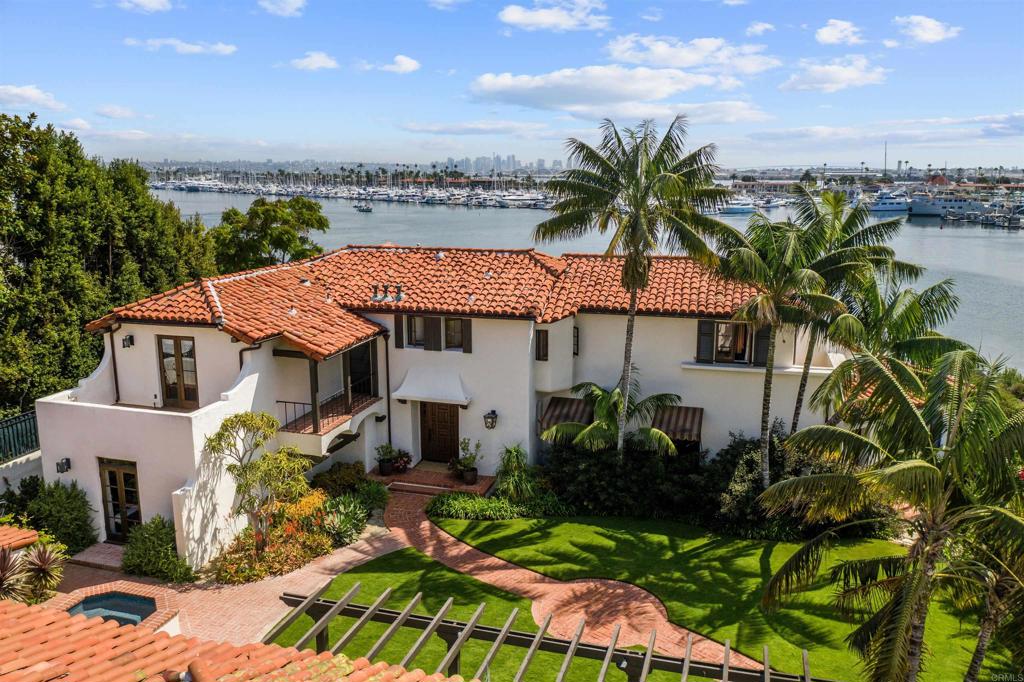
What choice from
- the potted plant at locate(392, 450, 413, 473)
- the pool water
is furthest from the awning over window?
the pool water

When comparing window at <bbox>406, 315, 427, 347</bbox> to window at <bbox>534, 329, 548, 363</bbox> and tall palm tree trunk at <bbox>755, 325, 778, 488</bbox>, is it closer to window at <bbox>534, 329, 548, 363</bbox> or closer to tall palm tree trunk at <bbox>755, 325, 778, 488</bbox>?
window at <bbox>534, 329, 548, 363</bbox>

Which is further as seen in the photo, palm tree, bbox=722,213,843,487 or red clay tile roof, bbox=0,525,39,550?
palm tree, bbox=722,213,843,487

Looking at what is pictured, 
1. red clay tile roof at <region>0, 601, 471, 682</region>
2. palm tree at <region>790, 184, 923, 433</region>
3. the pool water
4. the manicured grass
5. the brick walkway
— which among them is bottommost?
the brick walkway

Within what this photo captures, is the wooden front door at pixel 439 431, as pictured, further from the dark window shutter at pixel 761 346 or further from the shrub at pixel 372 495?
the dark window shutter at pixel 761 346

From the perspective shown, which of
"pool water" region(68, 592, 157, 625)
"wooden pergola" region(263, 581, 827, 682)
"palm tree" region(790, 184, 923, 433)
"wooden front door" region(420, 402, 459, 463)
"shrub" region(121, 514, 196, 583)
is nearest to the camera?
"wooden pergola" region(263, 581, 827, 682)

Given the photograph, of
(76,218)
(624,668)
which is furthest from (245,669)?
(76,218)

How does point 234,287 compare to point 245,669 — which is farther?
point 234,287

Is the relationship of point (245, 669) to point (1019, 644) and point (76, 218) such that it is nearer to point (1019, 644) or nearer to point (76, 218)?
point (1019, 644)

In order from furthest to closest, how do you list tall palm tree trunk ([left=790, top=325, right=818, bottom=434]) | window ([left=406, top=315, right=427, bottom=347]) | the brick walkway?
window ([left=406, top=315, right=427, bottom=347])
tall palm tree trunk ([left=790, top=325, right=818, bottom=434])
the brick walkway
